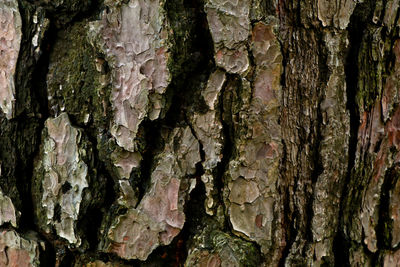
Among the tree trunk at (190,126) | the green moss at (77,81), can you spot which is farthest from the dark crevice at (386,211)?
the green moss at (77,81)

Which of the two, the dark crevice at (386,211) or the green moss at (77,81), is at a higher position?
the green moss at (77,81)

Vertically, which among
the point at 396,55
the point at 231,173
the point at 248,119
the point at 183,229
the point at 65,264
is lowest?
the point at 65,264

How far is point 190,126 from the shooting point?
3.21 ft

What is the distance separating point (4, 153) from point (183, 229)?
0.38 m

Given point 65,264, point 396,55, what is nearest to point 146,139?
point 65,264

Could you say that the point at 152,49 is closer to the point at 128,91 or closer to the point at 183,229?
the point at 128,91

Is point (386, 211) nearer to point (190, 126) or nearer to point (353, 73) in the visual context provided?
point (353, 73)

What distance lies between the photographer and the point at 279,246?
101 centimetres

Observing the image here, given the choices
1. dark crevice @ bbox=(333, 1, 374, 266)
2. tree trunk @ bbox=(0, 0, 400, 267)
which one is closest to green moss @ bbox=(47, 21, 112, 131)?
tree trunk @ bbox=(0, 0, 400, 267)

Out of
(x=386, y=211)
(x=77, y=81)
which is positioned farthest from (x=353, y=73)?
(x=77, y=81)

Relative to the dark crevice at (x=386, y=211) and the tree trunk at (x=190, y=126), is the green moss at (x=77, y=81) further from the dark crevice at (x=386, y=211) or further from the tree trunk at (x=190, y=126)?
the dark crevice at (x=386, y=211)

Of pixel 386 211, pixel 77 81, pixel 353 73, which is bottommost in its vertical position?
pixel 386 211

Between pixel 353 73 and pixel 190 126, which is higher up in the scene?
pixel 353 73

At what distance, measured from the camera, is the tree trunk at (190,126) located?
95 cm
